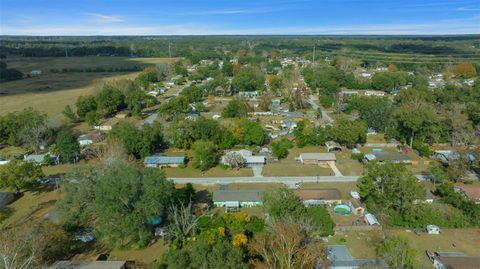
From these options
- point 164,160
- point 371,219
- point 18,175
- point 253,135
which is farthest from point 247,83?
point 371,219

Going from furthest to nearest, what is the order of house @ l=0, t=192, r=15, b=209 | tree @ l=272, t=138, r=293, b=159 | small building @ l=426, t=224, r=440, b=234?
1. tree @ l=272, t=138, r=293, b=159
2. house @ l=0, t=192, r=15, b=209
3. small building @ l=426, t=224, r=440, b=234

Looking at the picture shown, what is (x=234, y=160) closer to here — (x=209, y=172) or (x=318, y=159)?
(x=209, y=172)

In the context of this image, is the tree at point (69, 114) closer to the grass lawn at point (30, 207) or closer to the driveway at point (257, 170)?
the grass lawn at point (30, 207)

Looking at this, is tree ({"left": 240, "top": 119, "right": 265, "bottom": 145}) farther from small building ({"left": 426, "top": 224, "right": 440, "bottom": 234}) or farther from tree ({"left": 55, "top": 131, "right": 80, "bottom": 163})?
small building ({"left": 426, "top": 224, "right": 440, "bottom": 234})

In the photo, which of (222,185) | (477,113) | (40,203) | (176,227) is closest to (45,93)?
(40,203)

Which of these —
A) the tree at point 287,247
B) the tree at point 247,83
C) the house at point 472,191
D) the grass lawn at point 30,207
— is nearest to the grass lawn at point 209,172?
the grass lawn at point 30,207

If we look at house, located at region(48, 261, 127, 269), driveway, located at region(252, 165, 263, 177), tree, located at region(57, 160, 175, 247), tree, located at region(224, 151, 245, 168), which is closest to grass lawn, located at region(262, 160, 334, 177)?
driveway, located at region(252, 165, 263, 177)

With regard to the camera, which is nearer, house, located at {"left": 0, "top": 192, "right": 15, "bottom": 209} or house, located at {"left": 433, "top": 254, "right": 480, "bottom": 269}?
house, located at {"left": 433, "top": 254, "right": 480, "bottom": 269}

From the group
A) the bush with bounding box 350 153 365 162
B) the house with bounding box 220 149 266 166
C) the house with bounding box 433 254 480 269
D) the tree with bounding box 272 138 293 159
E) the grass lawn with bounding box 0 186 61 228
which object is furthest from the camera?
the tree with bounding box 272 138 293 159
